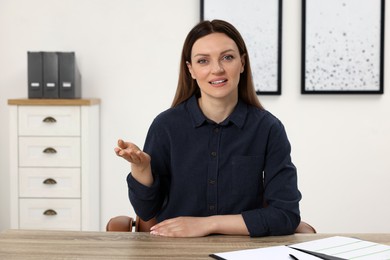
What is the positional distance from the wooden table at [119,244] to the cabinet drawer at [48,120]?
7.48ft

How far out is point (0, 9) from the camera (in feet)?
14.6

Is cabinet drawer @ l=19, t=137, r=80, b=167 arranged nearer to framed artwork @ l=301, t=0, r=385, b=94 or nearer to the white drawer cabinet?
the white drawer cabinet

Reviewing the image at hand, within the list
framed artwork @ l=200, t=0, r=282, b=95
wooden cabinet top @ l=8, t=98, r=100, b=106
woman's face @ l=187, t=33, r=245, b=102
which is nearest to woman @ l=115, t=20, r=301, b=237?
woman's face @ l=187, t=33, r=245, b=102

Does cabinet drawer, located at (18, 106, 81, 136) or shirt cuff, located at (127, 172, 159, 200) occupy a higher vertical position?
cabinet drawer, located at (18, 106, 81, 136)

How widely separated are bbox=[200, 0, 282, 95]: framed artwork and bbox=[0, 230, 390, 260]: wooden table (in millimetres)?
2721

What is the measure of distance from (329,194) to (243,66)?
249 centimetres

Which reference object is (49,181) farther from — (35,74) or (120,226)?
(120,226)

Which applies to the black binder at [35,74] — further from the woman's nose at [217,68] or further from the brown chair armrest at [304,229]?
the brown chair armrest at [304,229]

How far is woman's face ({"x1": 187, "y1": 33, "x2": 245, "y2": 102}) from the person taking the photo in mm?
2125

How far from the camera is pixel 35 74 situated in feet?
13.4

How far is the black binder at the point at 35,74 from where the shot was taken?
4.09m

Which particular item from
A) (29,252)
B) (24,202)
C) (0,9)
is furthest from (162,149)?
(0,9)

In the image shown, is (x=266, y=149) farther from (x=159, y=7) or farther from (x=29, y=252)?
(x=159, y=7)

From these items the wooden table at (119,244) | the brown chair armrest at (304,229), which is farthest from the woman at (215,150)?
the wooden table at (119,244)
